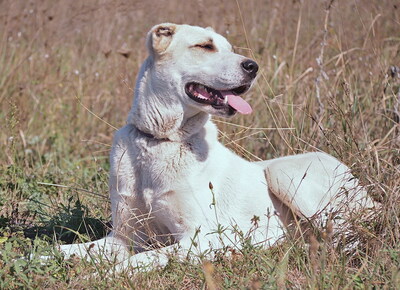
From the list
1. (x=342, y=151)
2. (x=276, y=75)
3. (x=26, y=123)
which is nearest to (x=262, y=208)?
(x=342, y=151)

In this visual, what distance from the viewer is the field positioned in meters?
3.15

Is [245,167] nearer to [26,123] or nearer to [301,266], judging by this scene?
[301,266]

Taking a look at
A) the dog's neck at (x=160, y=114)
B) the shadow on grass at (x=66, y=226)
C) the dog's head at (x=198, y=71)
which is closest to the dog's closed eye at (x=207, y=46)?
the dog's head at (x=198, y=71)

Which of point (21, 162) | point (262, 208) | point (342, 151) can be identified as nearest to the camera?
point (262, 208)

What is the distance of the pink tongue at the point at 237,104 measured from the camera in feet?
12.2

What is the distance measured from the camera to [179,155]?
3787mm

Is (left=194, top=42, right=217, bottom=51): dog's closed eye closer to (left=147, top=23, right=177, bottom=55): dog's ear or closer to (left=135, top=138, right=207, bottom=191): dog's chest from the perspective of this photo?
(left=147, top=23, right=177, bottom=55): dog's ear

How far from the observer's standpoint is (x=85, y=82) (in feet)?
22.7

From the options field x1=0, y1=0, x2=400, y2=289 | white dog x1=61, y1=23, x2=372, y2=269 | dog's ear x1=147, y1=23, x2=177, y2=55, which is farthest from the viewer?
dog's ear x1=147, y1=23, x2=177, y2=55

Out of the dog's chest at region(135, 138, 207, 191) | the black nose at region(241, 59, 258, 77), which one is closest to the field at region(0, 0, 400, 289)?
the dog's chest at region(135, 138, 207, 191)

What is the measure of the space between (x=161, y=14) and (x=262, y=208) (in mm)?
3583

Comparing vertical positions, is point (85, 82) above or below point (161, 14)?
below

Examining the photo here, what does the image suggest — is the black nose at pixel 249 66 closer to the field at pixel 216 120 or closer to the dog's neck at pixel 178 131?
the dog's neck at pixel 178 131

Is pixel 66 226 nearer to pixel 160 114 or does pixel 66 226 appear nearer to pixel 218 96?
pixel 160 114
